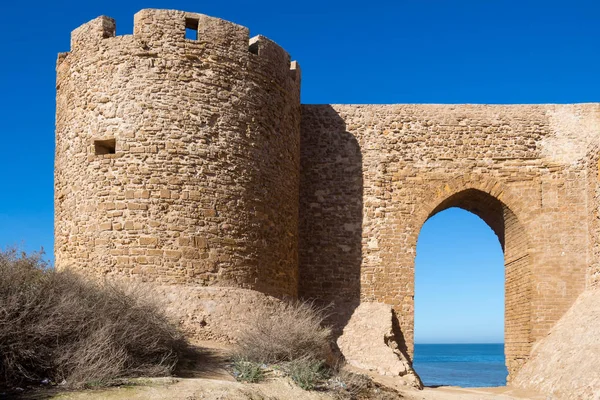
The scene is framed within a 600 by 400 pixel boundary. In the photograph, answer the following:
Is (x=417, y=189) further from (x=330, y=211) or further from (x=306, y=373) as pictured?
(x=306, y=373)

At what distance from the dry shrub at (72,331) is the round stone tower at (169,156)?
181 centimetres

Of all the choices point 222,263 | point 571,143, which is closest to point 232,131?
point 222,263

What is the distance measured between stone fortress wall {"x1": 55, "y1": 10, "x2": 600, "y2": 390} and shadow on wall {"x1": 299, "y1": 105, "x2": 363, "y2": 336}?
0.09 ft

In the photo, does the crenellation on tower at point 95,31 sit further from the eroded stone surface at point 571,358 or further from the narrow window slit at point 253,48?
the eroded stone surface at point 571,358

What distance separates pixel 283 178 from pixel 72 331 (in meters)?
5.77

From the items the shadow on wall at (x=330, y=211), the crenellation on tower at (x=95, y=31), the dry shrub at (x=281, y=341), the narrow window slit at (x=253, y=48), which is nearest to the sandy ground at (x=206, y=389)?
the dry shrub at (x=281, y=341)

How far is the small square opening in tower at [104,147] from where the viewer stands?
12.0 m

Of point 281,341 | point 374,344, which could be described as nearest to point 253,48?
point 281,341

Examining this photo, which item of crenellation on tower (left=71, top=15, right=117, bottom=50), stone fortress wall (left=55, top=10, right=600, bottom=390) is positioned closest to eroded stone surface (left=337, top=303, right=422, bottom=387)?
stone fortress wall (left=55, top=10, right=600, bottom=390)

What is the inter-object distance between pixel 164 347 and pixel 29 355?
2001 mm

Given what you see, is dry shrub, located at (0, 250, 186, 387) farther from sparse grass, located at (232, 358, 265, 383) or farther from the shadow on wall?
the shadow on wall

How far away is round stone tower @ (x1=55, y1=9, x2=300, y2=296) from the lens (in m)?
11.6

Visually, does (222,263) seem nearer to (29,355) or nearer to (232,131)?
(232,131)

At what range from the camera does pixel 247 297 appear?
467 inches
